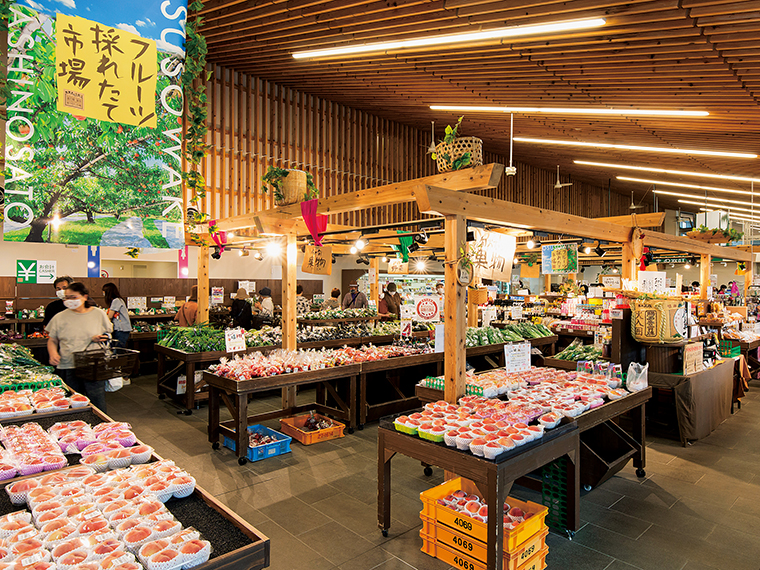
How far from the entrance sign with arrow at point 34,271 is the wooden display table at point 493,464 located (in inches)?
410

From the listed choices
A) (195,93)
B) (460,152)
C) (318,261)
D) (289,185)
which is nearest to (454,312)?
(460,152)

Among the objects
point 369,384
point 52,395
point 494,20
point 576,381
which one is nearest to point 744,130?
point 494,20

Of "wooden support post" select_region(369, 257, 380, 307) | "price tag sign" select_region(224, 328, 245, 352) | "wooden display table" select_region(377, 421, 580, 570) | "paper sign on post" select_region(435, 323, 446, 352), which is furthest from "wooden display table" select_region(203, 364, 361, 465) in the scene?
"wooden support post" select_region(369, 257, 380, 307)

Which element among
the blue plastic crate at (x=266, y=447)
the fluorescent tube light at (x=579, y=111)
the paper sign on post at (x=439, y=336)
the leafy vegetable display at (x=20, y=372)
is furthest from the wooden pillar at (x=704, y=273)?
the leafy vegetable display at (x=20, y=372)

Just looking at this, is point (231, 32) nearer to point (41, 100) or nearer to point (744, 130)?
point (41, 100)

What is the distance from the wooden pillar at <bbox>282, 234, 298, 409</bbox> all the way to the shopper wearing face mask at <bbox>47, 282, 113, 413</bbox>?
7.79 ft

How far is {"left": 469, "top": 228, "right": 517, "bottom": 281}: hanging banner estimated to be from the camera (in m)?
4.59

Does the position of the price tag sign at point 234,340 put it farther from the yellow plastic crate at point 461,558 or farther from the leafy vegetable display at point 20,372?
the yellow plastic crate at point 461,558

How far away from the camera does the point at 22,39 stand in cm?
214

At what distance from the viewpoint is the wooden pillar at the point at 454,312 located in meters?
4.09

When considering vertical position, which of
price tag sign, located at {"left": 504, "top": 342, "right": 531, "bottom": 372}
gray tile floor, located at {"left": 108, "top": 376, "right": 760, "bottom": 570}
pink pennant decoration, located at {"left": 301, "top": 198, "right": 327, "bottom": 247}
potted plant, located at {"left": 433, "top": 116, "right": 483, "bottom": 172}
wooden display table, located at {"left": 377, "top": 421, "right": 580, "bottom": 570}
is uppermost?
potted plant, located at {"left": 433, "top": 116, "right": 483, "bottom": 172}

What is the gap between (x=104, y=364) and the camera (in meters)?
4.54

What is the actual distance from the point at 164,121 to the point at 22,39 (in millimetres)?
→ 655

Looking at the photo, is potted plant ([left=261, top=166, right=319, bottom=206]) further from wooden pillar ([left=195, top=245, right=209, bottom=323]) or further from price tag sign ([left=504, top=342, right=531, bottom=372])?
wooden pillar ([left=195, top=245, right=209, bottom=323])
